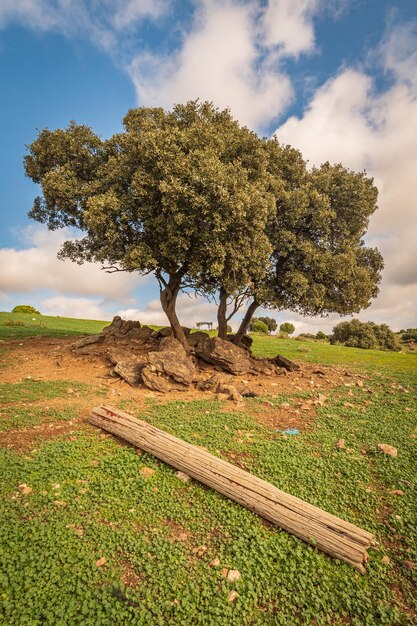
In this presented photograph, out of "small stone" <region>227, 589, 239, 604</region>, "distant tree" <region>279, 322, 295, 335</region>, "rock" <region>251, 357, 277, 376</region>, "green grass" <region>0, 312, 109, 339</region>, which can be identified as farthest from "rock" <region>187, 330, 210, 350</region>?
"distant tree" <region>279, 322, 295, 335</region>

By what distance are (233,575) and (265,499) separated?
1.54 metres

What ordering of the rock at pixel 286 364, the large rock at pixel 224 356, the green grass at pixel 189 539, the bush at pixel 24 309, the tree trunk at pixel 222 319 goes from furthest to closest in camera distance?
the bush at pixel 24 309 → the tree trunk at pixel 222 319 → the rock at pixel 286 364 → the large rock at pixel 224 356 → the green grass at pixel 189 539

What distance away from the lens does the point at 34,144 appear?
1920 centimetres

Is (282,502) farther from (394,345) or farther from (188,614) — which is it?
(394,345)

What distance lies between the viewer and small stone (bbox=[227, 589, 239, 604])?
16.1 feet

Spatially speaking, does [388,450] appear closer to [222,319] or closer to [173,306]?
[173,306]

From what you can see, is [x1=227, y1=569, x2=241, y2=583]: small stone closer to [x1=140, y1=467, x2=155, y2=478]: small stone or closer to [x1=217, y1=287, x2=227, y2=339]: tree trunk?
[x1=140, y1=467, x2=155, y2=478]: small stone

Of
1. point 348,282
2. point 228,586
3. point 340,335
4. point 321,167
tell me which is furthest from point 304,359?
point 340,335

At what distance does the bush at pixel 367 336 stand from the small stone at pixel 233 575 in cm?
6219

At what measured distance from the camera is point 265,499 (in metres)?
6.53

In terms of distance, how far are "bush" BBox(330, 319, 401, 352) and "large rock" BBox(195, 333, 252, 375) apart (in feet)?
165

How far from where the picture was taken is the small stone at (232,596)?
4918 millimetres

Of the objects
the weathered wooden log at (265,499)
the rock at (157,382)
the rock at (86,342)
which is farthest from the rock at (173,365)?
the rock at (86,342)

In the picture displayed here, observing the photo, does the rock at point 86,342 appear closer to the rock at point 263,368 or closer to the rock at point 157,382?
the rock at point 157,382
